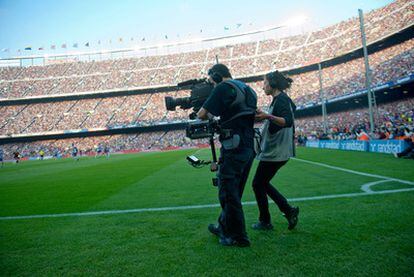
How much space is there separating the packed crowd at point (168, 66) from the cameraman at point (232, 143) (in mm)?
51114

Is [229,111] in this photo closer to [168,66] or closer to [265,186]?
[265,186]

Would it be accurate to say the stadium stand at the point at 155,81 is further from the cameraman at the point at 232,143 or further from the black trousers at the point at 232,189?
the black trousers at the point at 232,189

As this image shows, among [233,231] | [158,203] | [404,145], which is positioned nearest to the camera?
[233,231]

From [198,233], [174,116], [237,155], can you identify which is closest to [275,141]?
[237,155]

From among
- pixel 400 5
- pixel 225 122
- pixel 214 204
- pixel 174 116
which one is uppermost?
pixel 400 5

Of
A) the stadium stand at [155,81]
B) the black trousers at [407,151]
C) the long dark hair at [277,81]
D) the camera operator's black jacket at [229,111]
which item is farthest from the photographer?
the stadium stand at [155,81]

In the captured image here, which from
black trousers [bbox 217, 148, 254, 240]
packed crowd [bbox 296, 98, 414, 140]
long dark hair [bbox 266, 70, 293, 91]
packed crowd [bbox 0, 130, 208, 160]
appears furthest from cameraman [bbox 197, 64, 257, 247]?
packed crowd [bbox 0, 130, 208, 160]

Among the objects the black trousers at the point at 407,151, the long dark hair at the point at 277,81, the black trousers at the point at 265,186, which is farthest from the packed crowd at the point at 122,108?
the black trousers at the point at 265,186

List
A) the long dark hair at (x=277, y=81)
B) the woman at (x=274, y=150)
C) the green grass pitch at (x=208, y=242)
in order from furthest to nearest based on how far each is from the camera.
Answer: the long dark hair at (x=277, y=81)
the woman at (x=274, y=150)
the green grass pitch at (x=208, y=242)

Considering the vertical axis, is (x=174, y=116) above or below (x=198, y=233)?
above

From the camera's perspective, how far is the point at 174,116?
56.8 metres

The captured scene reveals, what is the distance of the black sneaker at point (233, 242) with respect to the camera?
11.0 ft

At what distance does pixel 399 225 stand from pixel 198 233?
8.44ft

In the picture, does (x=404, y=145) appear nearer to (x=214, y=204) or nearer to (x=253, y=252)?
(x=214, y=204)
